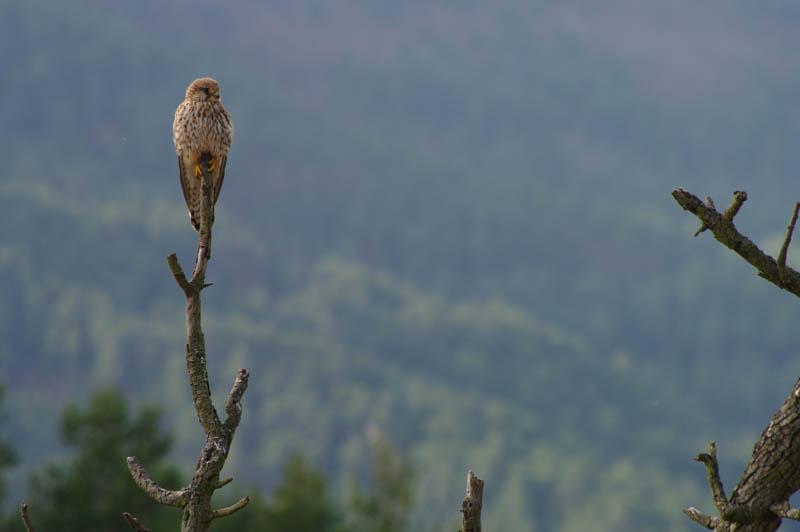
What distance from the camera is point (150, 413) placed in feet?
169

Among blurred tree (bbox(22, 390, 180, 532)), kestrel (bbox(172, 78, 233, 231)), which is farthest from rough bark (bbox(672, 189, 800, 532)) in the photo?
blurred tree (bbox(22, 390, 180, 532))

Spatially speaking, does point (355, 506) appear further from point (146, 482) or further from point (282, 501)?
point (146, 482)

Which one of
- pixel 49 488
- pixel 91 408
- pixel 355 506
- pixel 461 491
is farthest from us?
pixel 461 491

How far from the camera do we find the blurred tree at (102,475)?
154 feet

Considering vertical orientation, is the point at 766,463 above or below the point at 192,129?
below

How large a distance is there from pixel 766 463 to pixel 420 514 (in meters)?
191

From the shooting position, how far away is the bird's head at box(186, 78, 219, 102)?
1253 cm

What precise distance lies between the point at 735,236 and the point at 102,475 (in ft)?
160

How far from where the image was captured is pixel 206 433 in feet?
17.8

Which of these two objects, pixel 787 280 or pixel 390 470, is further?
pixel 390 470

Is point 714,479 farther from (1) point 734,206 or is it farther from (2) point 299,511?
(2) point 299,511

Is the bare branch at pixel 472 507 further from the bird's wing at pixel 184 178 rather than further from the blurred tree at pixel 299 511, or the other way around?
the blurred tree at pixel 299 511

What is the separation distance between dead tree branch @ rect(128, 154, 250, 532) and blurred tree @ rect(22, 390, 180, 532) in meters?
41.9

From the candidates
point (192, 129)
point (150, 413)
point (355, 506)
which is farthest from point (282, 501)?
point (192, 129)
